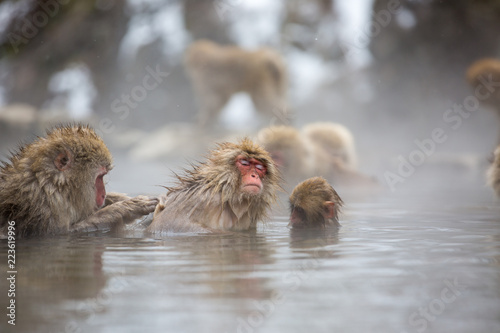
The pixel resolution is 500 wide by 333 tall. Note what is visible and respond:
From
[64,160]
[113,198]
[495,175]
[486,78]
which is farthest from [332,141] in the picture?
[64,160]

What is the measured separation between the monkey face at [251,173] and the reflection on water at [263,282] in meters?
0.31

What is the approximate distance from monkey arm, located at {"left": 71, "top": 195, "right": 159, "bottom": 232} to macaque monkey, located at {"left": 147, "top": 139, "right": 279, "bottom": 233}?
138 millimetres

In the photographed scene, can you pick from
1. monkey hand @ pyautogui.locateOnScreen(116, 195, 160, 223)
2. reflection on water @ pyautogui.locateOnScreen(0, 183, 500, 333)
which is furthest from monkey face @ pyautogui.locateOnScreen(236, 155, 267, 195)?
monkey hand @ pyautogui.locateOnScreen(116, 195, 160, 223)

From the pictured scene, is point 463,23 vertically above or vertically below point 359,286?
above

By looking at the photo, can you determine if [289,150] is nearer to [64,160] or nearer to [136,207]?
[136,207]

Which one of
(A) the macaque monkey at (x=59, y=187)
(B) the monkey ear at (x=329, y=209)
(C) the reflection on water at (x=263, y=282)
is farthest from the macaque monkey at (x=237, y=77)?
(C) the reflection on water at (x=263, y=282)

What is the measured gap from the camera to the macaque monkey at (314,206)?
5.09 metres

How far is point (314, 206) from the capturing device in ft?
16.7

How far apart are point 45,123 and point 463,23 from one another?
9.35 meters

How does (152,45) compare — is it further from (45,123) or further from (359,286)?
(359,286)

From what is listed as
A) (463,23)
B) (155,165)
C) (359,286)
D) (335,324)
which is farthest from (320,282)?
(463,23)

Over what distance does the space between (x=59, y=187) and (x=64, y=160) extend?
176mm

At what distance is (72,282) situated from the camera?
2.89m

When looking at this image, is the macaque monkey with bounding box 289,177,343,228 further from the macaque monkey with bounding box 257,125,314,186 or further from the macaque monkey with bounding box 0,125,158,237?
the macaque monkey with bounding box 257,125,314,186
